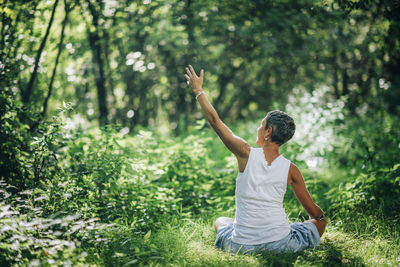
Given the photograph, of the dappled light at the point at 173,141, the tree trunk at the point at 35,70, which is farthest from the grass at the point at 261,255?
the tree trunk at the point at 35,70

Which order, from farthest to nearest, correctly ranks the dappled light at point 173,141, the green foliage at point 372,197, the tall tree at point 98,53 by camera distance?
the tall tree at point 98,53
the green foliage at point 372,197
the dappled light at point 173,141

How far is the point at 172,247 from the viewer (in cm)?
299

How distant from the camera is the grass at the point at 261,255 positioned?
2.67 meters

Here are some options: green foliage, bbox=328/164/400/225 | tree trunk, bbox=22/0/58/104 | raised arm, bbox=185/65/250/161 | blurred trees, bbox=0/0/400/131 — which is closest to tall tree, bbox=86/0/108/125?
blurred trees, bbox=0/0/400/131

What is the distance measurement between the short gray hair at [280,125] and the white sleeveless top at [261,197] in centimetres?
19

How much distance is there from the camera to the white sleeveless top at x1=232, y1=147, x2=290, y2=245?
2711 millimetres

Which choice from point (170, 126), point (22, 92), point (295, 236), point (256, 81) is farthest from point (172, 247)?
point (256, 81)

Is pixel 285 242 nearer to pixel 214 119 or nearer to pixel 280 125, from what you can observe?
pixel 280 125

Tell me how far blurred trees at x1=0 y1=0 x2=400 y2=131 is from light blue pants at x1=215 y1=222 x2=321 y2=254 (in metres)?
2.88

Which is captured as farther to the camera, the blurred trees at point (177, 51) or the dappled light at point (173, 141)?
the blurred trees at point (177, 51)

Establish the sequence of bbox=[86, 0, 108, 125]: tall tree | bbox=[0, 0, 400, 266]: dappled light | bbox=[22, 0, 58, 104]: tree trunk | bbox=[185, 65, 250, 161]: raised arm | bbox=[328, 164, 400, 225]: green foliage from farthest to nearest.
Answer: bbox=[86, 0, 108, 125]: tall tree → bbox=[22, 0, 58, 104]: tree trunk → bbox=[328, 164, 400, 225]: green foliage → bbox=[0, 0, 400, 266]: dappled light → bbox=[185, 65, 250, 161]: raised arm

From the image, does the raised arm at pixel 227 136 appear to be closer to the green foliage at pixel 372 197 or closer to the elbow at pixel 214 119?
the elbow at pixel 214 119

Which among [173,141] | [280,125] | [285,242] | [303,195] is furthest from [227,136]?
[173,141]

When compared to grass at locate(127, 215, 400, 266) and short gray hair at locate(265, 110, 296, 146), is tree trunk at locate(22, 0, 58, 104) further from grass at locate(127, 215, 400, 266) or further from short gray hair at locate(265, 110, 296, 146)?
short gray hair at locate(265, 110, 296, 146)
